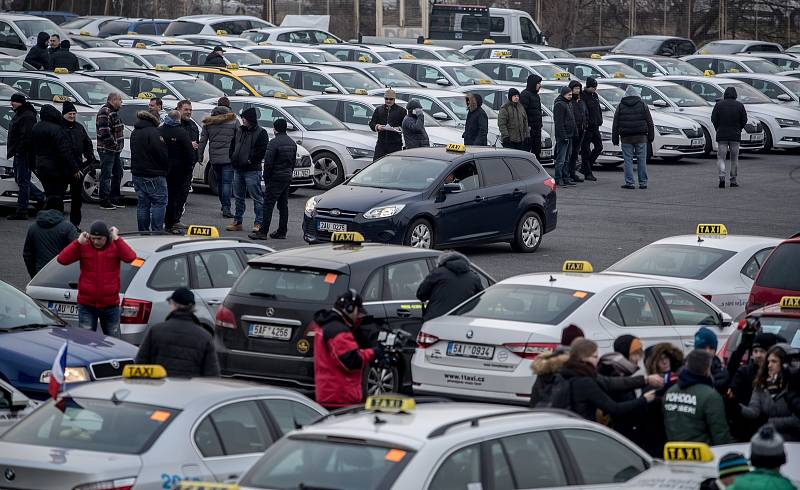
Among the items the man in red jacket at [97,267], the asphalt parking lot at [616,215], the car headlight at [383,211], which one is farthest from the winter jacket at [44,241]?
the car headlight at [383,211]

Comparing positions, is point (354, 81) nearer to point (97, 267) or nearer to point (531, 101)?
point (531, 101)

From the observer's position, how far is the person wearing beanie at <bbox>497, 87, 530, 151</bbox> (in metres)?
26.8

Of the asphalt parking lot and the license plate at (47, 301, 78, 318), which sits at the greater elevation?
the license plate at (47, 301, 78, 318)

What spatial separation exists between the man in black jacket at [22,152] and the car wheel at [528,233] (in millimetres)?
7051

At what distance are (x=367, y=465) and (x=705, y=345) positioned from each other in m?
3.43

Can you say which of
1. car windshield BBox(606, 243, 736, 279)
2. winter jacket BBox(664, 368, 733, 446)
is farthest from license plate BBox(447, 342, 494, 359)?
car windshield BBox(606, 243, 736, 279)

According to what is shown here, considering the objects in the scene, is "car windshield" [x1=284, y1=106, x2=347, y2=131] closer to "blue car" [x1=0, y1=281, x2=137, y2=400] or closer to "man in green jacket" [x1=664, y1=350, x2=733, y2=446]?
"blue car" [x1=0, y1=281, x2=137, y2=400]

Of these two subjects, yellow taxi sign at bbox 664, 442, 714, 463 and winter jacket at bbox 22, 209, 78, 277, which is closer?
Result: yellow taxi sign at bbox 664, 442, 714, 463

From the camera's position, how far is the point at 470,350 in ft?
42.3

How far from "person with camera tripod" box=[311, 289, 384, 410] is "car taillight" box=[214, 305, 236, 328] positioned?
2.31 metres

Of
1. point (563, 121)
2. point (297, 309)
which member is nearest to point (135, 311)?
point (297, 309)

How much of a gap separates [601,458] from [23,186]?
632 inches

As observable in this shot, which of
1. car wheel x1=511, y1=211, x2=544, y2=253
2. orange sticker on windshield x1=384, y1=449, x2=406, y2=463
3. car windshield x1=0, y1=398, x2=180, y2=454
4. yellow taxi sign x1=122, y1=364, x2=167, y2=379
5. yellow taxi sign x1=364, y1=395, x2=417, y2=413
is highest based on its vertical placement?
yellow taxi sign x1=364, y1=395, x2=417, y2=413

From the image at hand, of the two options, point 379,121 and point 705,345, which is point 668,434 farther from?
point 379,121
